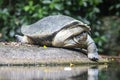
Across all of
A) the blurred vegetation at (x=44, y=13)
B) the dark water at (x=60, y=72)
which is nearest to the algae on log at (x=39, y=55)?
the dark water at (x=60, y=72)

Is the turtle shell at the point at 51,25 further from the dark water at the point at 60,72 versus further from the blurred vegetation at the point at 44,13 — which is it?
the blurred vegetation at the point at 44,13

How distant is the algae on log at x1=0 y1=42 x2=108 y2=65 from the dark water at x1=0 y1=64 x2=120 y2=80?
0.20 m


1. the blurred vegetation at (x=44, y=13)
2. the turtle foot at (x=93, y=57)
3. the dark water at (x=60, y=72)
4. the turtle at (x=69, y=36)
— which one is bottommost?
the dark water at (x=60, y=72)

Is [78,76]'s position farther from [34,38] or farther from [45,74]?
[34,38]

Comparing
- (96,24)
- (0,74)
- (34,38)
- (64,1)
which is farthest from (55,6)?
(0,74)

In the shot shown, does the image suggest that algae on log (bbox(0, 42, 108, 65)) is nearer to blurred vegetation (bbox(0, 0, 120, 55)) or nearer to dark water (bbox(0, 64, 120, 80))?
dark water (bbox(0, 64, 120, 80))

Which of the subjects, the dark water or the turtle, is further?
the turtle

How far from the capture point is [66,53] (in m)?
7.04

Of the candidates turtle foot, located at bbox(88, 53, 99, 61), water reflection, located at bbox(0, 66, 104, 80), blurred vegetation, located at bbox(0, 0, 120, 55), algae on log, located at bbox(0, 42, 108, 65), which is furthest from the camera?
blurred vegetation, located at bbox(0, 0, 120, 55)

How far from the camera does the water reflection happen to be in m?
5.59

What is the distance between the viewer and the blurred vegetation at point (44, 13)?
35.6ft

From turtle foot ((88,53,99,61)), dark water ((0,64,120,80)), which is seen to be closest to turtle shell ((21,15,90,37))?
turtle foot ((88,53,99,61))

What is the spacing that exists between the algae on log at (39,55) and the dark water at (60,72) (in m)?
0.20

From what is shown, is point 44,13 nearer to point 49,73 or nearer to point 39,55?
point 39,55
